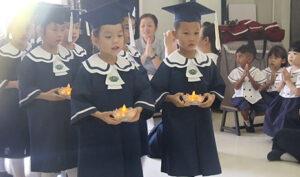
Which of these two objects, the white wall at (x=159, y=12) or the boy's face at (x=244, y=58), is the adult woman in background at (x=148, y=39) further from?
the white wall at (x=159, y=12)

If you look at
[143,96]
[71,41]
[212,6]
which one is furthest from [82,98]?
[212,6]

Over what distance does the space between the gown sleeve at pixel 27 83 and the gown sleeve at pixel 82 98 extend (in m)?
0.38

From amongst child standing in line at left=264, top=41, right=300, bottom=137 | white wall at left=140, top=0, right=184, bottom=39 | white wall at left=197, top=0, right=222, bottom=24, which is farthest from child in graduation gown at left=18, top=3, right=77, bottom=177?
white wall at left=197, top=0, right=222, bottom=24

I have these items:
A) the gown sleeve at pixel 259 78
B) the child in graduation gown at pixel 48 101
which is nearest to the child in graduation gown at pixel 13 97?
the child in graduation gown at pixel 48 101

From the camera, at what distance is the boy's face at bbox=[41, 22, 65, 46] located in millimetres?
2041

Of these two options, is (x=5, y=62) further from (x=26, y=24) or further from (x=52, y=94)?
(x=52, y=94)

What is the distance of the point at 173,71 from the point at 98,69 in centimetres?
48

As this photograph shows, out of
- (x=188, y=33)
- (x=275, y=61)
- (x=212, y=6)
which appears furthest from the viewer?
(x=212, y=6)

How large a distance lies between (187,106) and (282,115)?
167 centimetres

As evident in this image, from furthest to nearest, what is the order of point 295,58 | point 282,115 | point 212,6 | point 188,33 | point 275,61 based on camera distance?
point 212,6 → point 275,61 → point 282,115 → point 295,58 → point 188,33

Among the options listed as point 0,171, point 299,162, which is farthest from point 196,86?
point 0,171

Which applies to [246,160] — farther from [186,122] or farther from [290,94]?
[186,122]

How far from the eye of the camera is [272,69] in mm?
3867

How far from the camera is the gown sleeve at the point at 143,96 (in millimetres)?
1771
